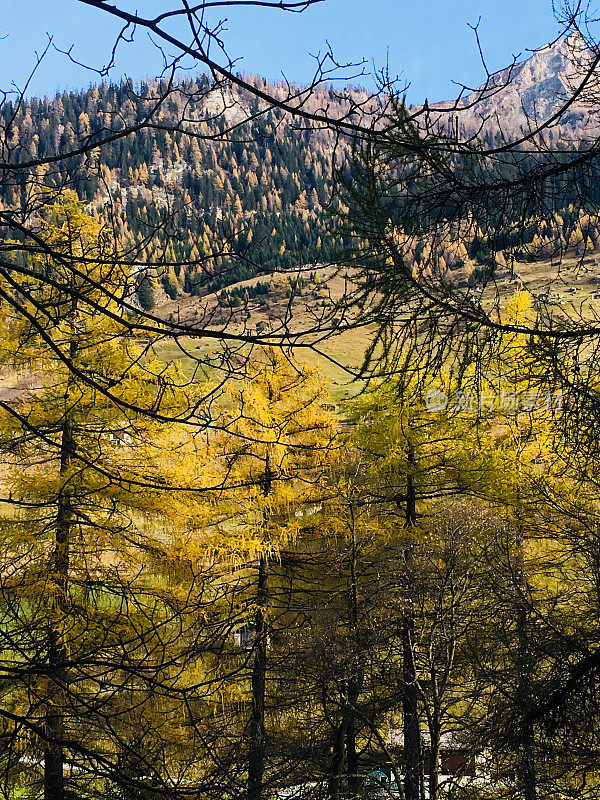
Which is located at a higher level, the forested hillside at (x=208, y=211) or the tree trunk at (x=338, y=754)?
the forested hillside at (x=208, y=211)

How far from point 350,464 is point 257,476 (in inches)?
92.8

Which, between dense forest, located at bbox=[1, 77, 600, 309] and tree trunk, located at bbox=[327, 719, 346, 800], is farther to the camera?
tree trunk, located at bbox=[327, 719, 346, 800]

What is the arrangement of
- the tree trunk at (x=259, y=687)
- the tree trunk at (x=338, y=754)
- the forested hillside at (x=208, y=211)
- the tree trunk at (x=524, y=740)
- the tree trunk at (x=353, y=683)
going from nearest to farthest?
1. the forested hillside at (x=208, y=211)
2. the tree trunk at (x=524, y=740)
3. the tree trunk at (x=353, y=683)
4. the tree trunk at (x=338, y=754)
5. the tree trunk at (x=259, y=687)

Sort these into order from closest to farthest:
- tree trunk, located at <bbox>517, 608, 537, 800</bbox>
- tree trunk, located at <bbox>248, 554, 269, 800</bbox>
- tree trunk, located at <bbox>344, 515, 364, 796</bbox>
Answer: tree trunk, located at <bbox>517, 608, 537, 800</bbox> → tree trunk, located at <bbox>344, 515, 364, 796</bbox> → tree trunk, located at <bbox>248, 554, 269, 800</bbox>

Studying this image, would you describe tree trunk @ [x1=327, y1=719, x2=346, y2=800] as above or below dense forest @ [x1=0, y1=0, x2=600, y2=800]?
below

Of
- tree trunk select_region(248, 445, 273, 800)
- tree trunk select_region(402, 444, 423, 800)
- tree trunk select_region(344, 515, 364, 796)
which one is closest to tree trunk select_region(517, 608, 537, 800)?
tree trunk select_region(402, 444, 423, 800)

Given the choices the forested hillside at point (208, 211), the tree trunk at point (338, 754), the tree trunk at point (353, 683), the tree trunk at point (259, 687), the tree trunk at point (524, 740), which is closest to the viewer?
the forested hillside at point (208, 211)

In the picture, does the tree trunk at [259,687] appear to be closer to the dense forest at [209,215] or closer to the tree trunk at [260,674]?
the tree trunk at [260,674]

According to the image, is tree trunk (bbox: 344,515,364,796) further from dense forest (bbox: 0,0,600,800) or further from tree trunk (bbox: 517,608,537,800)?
tree trunk (bbox: 517,608,537,800)

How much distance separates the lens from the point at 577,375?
3.78 meters

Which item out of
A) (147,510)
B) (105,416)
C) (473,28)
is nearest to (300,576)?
(147,510)

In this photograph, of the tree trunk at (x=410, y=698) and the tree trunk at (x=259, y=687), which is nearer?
the tree trunk at (x=410, y=698)

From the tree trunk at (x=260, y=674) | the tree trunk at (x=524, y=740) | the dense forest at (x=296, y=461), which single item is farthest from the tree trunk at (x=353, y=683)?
the tree trunk at (x=524, y=740)

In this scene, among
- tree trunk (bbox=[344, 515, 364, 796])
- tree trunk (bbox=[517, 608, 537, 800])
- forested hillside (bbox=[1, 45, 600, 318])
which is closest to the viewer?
forested hillside (bbox=[1, 45, 600, 318])
